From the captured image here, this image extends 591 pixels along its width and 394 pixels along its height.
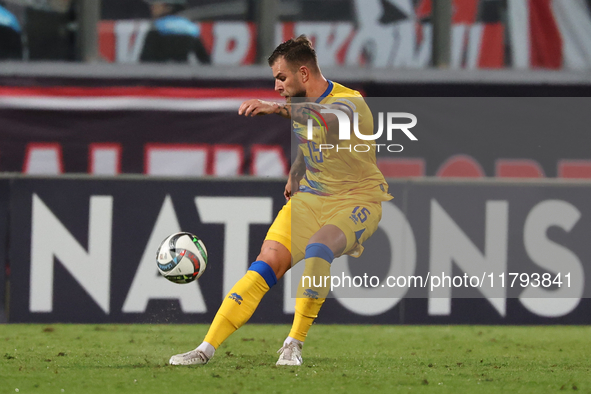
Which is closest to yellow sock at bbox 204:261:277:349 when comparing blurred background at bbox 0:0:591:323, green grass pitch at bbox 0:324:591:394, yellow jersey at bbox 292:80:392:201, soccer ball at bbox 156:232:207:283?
green grass pitch at bbox 0:324:591:394

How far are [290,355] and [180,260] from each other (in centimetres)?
88

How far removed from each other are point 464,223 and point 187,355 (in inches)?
129

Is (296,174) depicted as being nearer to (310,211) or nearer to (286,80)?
(310,211)

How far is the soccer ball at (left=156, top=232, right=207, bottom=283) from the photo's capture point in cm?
559

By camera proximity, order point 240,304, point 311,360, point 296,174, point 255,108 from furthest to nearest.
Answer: point 296,174
point 311,360
point 240,304
point 255,108

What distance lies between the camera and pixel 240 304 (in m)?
5.19

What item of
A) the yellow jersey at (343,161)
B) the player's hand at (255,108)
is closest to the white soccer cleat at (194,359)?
the yellow jersey at (343,161)

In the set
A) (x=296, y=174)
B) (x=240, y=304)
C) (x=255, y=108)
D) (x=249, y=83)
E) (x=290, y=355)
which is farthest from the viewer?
(x=249, y=83)

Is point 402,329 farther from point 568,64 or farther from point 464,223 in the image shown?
point 568,64

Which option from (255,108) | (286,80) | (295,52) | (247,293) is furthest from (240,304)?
(295,52)

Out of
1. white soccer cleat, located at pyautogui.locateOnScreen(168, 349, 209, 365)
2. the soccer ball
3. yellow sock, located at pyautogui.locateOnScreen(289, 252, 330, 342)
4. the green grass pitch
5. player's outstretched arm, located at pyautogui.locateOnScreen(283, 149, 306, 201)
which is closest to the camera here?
the green grass pitch

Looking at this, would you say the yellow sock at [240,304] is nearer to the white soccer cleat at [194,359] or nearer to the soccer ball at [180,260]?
the white soccer cleat at [194,359]

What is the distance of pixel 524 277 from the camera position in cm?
769

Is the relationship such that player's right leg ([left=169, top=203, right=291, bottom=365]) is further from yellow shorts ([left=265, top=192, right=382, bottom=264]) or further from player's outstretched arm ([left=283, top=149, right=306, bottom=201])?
player's outstretched arm ([left=283, top=149, right=306, bottom=201])
